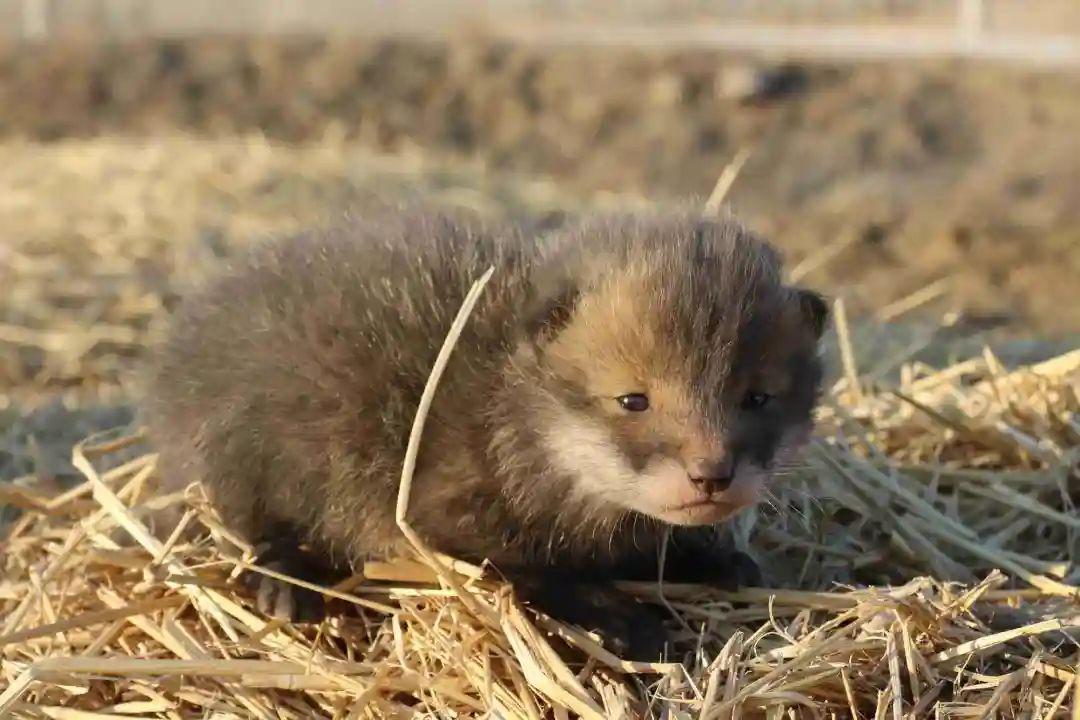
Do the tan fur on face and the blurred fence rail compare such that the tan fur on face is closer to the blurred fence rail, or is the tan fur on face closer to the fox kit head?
the fox kit head

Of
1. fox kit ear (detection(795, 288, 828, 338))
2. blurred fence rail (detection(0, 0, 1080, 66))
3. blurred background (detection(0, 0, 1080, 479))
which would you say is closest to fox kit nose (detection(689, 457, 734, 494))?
fox kit ear (detection(795, 288, 828, 338))


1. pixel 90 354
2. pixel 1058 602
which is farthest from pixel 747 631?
pixel 90 354

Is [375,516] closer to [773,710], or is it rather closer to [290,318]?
[290,318]

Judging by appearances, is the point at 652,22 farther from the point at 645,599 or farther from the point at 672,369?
the point at 672,369

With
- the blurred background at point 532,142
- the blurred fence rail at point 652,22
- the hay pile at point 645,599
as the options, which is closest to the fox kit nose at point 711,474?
the hay pile at point 645,599

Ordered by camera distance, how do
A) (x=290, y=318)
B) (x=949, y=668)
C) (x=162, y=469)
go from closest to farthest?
1. (x=949, y=668)
2. (x=290, y=318)
3. (x=162, y=469)


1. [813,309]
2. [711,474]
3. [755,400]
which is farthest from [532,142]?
[711,474]
